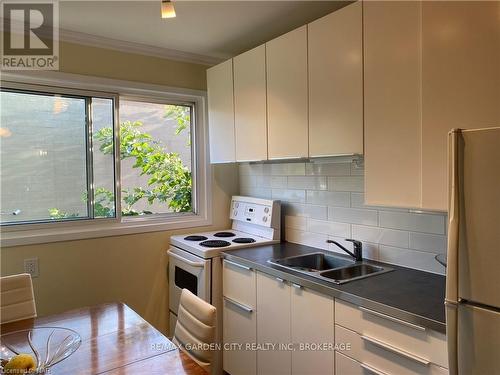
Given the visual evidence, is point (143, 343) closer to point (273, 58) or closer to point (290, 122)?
point (290, 122)

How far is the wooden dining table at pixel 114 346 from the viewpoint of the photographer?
1255 mm

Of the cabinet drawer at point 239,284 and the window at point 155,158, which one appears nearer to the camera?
the cabinet drawer at point 239,284

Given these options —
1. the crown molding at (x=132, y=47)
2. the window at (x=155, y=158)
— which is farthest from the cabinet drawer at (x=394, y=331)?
the crown molding at (x=132, y=47)

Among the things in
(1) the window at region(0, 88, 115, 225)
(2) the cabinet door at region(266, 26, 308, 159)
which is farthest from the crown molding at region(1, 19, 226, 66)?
(2) the cabinet door at region(266, 26, 308, 159)

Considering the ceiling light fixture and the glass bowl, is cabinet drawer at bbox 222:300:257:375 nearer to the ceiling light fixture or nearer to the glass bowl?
the glass bowl

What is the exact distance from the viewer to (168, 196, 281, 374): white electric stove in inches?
94.9

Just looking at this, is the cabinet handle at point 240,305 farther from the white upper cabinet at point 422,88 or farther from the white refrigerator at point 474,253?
the white refrigerator at point 474,253

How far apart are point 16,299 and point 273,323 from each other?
133cm

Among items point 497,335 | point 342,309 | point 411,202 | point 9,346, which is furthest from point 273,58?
point 9,346

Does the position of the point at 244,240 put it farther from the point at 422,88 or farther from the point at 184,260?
the point at 422,88

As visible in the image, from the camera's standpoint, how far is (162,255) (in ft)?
9.36

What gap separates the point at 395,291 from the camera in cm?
161

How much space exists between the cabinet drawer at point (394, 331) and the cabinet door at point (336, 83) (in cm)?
75

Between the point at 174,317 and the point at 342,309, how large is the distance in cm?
159
